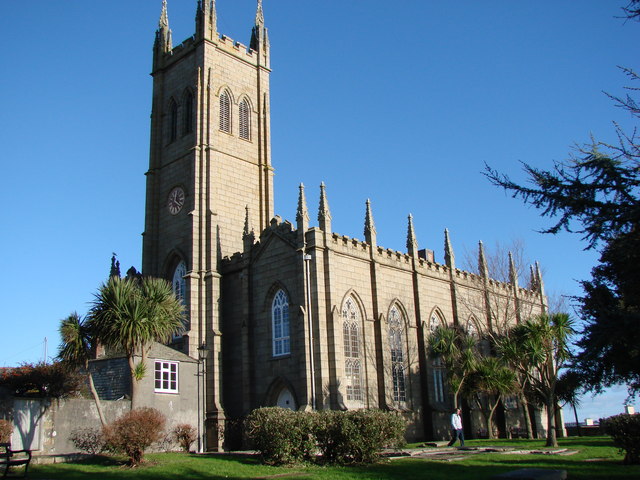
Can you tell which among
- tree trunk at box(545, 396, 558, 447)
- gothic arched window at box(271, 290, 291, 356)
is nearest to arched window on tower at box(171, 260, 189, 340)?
gothic arched window at box(271, 290, 291, 356)

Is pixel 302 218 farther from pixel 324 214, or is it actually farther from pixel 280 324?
pixel 280 324

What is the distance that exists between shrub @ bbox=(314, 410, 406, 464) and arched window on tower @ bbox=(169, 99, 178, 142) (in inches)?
1053

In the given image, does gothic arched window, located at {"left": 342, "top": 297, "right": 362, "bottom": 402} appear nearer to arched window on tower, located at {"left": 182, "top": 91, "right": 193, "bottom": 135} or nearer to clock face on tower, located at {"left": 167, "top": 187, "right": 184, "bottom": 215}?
clock face on tower, located at {"left": 167, "top": 187, "right": 184, "bottom": 215}

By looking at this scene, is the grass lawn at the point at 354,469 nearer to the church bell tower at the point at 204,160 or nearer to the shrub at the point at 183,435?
the shrub at the point at 183,435

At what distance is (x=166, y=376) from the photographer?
101ft

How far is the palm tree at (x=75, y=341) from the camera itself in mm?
25922

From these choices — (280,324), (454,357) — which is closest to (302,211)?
(280,324)

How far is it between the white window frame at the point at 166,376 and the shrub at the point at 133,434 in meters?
8.33

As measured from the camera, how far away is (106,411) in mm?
26469

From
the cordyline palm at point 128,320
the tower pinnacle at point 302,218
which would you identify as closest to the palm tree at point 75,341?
the cordyline palm at point 128,320

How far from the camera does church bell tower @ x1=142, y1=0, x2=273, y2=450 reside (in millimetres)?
37272

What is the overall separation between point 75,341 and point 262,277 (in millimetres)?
11138

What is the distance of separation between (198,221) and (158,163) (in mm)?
7322

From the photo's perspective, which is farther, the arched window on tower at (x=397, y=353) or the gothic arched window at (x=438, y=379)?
the gothic arched window at (x=438, y=379)
